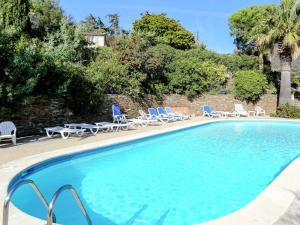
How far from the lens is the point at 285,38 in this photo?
21.1 m

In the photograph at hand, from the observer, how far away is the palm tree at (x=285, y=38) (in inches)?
827

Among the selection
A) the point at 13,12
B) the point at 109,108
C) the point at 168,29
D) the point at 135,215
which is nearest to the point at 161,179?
the point at 135,215

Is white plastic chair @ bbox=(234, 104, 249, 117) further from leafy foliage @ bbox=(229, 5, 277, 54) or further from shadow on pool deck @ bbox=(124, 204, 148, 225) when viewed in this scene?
shadow on pool deck @ bbox=(124, 204, 148, 225)

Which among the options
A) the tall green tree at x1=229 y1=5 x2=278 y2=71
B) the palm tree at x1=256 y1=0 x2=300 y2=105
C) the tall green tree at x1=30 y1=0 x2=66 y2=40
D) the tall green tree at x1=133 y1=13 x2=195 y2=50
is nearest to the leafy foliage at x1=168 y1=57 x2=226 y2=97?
the palm tree at x1=256 y1=0 x2=300 y2=105

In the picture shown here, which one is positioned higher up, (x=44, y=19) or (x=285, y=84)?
(x=44, y=19)

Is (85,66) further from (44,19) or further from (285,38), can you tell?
(285,38)

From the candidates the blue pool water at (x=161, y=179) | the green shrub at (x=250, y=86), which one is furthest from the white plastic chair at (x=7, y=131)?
the green shrub at (x=250, y=86)

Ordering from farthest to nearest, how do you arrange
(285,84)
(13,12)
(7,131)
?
(285,84) < (13,12) < (7,131)

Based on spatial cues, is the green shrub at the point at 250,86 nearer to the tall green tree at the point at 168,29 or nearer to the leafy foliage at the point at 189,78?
the leafy foliage at the point at 189,78

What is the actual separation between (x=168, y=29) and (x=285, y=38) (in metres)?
20.2

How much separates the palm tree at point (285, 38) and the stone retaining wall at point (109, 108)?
6.47ft

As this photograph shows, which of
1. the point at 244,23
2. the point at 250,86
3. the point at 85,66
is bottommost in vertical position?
the point at 250,86

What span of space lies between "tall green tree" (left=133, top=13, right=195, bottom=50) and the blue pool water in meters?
26.0

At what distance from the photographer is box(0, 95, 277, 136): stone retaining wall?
492 inches
